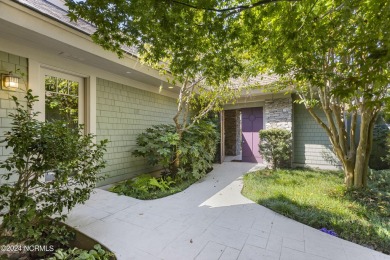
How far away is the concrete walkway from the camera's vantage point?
2398mm

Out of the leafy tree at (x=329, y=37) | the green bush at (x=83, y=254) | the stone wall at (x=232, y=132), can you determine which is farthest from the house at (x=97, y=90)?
the leafy tree at (x=329, y=37)

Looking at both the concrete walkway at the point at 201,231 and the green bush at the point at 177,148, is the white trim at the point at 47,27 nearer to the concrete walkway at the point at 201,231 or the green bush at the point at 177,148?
the green bush at the point at 177,148

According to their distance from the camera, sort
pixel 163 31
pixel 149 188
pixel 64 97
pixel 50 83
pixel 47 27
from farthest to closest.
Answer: pixel 149 188 → pixel 64 97 → pixel 50 83 → pixel 47 27 → pixel 163 31

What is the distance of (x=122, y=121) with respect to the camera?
5609 millimetres

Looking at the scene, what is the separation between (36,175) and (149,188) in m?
2.88

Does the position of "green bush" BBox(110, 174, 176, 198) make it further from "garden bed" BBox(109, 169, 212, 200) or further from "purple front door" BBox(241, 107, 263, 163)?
"purple front door" BBox(241, 107, 263, 163)

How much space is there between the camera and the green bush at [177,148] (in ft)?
17.2

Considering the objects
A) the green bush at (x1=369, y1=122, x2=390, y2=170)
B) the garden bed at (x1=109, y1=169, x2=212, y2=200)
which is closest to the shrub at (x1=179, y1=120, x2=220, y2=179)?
the garden bed at (x1=109, y1=169, x2=212, y2=200)

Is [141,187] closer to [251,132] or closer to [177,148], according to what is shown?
[177,148]

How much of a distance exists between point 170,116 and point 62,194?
5.65 meters

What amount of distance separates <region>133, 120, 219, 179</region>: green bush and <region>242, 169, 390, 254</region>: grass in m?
1.52

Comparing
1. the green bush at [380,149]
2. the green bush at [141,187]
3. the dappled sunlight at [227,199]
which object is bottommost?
the dappled sunlight at [227,199]

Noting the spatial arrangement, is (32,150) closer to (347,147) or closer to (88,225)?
(88,225)

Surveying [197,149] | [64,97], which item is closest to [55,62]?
[64,97]
